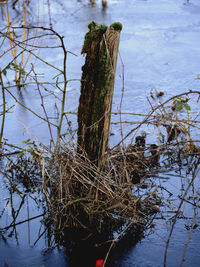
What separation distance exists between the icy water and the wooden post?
51 cm

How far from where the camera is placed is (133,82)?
4719mm

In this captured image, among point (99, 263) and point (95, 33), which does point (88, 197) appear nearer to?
point (99, 263)

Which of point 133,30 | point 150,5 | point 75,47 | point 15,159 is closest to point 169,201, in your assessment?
point 15,159

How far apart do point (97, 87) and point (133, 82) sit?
2.64 meters

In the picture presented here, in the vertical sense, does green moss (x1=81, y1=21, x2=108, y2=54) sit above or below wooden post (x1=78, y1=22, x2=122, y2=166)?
above

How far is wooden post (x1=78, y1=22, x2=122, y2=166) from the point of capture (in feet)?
6.73

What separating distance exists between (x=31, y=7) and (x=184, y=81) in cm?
416

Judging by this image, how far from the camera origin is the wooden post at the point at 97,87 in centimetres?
205

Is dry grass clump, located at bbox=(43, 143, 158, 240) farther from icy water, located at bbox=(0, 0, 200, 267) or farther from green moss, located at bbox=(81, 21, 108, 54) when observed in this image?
green moss, located at bbox=(81, 21, 108, 54)

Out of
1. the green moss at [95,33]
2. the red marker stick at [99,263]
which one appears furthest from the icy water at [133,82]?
the green moss at [95,33]

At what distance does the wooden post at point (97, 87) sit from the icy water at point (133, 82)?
0.51m

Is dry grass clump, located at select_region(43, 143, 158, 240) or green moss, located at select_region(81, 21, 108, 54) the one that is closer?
green moss, located at select_region(81, 21, 108, 54)

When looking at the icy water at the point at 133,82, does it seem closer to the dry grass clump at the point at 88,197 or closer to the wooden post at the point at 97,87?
the dry grass clump at the point at 88,197

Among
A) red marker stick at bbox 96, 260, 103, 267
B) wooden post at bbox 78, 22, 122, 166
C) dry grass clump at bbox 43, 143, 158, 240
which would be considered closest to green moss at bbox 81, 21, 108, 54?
wooden post at bbox 78, 22, 122, 166
